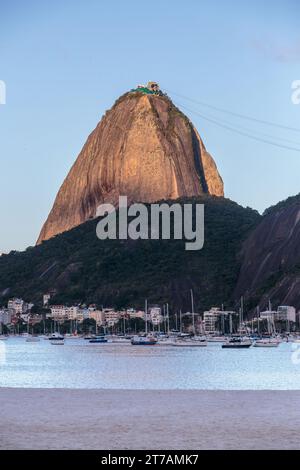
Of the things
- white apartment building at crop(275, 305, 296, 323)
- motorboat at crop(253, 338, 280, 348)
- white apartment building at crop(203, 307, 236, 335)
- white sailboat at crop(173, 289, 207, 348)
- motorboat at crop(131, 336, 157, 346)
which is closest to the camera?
motorboat at crop(253, 338, 280, 348)

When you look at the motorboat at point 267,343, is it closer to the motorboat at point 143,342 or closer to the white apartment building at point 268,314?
the white apartment building at point 268,314

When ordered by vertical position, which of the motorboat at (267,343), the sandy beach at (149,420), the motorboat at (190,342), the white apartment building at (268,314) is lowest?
the sandy beach at (149,420)

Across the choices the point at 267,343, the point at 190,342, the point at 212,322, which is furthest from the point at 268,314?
the point at 212,322

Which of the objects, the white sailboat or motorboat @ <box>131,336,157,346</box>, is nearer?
the white sailboat

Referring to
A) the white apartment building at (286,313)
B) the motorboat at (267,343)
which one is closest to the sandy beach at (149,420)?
the motorboat at (267,343)

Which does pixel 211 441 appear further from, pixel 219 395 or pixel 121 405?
pixel 219 395

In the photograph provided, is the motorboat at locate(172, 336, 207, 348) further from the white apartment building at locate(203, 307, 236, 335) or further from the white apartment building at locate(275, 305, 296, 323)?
the white apartment building at locate(203, 307, 236, 335)

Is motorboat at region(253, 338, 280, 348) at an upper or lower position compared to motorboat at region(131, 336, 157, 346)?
lower

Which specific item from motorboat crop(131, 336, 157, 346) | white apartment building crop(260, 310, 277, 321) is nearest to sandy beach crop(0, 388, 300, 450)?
motorboat crop(131, 336, 157, 346)

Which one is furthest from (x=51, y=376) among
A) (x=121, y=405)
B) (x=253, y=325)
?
(x=253, y=325)

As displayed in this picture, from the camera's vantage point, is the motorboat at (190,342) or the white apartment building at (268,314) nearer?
the motorboat at (190,342)
